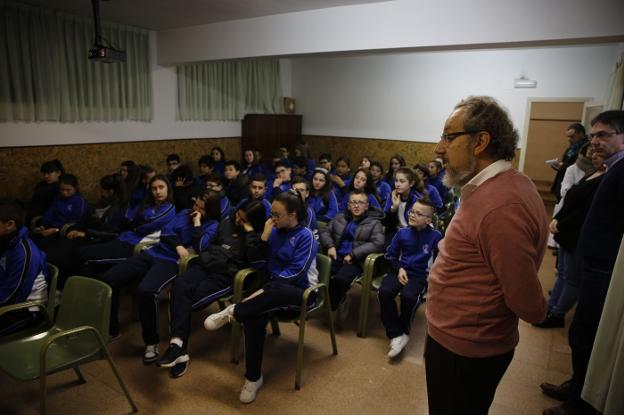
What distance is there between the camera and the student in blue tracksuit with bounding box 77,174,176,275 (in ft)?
10.0

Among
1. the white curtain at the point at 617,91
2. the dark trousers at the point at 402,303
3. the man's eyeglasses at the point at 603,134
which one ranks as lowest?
the dark trousers at the point at 402,303

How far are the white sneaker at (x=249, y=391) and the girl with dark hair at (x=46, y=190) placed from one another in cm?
323

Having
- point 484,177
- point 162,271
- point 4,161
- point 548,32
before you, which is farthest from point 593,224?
point 4,161

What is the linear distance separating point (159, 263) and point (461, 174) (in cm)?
228

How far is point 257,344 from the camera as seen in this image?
221 centimetres

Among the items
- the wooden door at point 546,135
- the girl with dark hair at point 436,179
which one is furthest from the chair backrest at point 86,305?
the wooden door at point 546,135

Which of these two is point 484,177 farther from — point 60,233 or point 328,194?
point 60,233

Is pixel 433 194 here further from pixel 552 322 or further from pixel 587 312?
pixel 587 312

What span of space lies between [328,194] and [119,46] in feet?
11.9

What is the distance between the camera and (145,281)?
102 inches

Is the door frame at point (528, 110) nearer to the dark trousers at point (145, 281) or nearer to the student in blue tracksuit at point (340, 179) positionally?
the student in blue tracksuit at point (340, 179)

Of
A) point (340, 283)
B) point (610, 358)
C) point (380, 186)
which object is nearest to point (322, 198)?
point (380, 186)

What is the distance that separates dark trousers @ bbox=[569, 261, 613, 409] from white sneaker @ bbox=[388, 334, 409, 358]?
3.28ft

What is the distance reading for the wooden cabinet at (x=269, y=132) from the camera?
7500 millimetres
